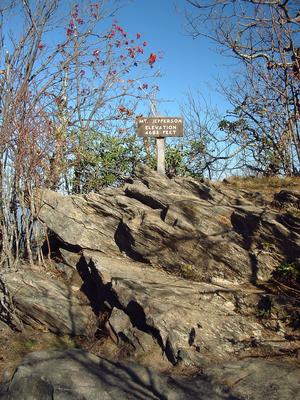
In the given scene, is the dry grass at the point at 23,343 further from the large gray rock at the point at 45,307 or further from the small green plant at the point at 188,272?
the small green plant at the point at 188,272

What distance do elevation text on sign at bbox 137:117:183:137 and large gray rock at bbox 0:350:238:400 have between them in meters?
4.66

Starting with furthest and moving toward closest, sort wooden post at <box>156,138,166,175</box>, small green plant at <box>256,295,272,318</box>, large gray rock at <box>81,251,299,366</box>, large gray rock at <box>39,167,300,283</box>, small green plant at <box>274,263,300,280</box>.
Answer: wooden post at <box>156,138,166,175</box> < large gray rock at <box>39,167,300,283</box> < small green plant at <box>274,263,300,280</box> < small green plant at <box>256,295,272,318</box> < large gray rock at <box>81,251,299,366</box>

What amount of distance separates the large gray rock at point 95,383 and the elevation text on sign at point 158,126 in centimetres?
466

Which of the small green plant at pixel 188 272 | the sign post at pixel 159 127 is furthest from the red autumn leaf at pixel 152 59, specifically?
the small green plant at pixel 188 272

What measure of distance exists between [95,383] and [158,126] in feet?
16.9

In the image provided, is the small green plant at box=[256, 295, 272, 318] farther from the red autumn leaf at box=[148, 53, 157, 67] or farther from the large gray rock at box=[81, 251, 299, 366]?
the red autumn leaf at box=[148, 53, 157, 67]

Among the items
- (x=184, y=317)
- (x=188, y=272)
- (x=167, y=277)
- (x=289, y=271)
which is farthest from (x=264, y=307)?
(x=167, y=277)

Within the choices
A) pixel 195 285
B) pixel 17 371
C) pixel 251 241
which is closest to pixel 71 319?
pixel 17 371

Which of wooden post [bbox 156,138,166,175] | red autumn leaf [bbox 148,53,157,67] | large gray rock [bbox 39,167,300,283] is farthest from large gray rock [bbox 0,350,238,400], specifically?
red autumn leaf [bbox 148,53,157,67]

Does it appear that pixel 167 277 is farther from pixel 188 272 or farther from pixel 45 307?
pixel 45 307

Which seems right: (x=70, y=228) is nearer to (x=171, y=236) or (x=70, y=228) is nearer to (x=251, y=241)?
(x=171, y=236)

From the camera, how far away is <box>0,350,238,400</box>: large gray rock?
4254mm

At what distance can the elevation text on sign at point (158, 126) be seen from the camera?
8078 millimetres

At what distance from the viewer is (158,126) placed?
8102 millimetres
